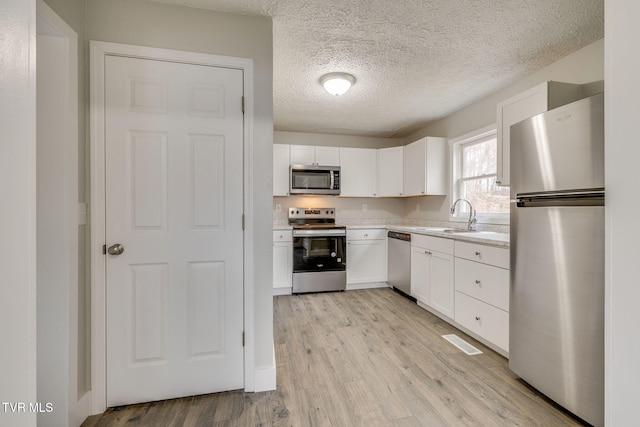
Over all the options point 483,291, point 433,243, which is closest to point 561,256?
point 483,291

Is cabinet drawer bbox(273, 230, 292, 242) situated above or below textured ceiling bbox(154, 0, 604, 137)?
below

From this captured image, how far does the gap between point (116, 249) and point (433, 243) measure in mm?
2777

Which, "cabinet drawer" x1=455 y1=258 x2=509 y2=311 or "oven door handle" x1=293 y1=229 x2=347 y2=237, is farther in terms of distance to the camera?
"oven door handle" x1=293 y1=229 x2=347 y2=237

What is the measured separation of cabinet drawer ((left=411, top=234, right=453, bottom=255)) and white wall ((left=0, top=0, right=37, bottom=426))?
2.82 meters

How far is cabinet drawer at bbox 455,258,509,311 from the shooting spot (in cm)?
207

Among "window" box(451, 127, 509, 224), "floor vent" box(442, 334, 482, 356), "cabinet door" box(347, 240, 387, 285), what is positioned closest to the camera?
"floor vent" box(442, 334, 482, 356)

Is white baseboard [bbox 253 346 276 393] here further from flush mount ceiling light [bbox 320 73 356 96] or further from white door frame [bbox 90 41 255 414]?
flush mount ceiling light [bbox 320 73 356 96]

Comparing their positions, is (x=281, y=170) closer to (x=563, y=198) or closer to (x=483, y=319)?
(x=483, y=319)

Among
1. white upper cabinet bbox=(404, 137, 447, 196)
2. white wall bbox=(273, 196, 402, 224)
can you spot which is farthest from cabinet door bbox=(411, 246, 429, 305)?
white wall bbox=(273, 196, 402, 224)

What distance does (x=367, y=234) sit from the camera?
3992mm
